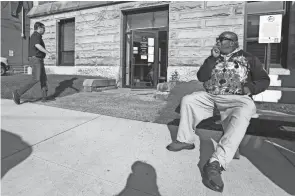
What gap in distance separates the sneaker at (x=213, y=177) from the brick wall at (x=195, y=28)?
641cm

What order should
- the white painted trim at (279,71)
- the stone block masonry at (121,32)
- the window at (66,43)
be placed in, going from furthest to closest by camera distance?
the window at (66,43) → the stone block masonry at (121,32) → the white painted trim at (279,71)

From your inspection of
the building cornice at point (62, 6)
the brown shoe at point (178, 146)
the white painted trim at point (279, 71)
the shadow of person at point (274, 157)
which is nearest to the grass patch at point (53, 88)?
the building cornice at point (62, 6)

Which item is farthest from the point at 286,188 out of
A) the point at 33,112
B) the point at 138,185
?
the point at 33,112

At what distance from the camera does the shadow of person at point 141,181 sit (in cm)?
197

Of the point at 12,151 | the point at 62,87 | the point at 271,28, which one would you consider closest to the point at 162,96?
the point at 271,28

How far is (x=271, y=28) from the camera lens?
4824 millimetres

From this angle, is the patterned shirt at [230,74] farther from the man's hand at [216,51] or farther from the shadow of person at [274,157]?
the shadow of person at [274,157]

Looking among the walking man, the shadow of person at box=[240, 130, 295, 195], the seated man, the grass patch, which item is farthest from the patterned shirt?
the grass patch

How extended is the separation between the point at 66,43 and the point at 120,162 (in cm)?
1049

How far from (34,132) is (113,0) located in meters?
7.73

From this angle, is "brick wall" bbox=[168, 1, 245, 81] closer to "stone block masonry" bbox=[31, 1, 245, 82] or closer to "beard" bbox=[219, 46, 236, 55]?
"stone block masonry" bbox=[31, 1, 245, 82]

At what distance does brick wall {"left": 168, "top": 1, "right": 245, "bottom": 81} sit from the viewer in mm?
7676

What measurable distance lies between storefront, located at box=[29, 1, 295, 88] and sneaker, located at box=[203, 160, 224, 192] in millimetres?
6087

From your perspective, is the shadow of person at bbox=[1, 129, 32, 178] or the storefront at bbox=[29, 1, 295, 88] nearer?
the shadow of person at bbox=[1, 129, 32, 178]
